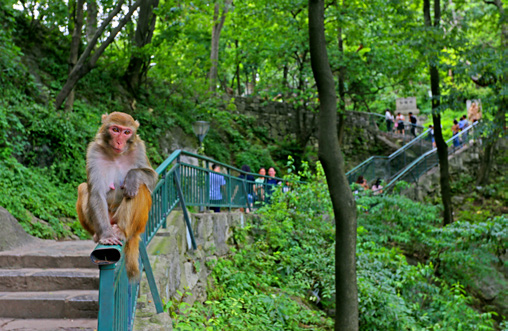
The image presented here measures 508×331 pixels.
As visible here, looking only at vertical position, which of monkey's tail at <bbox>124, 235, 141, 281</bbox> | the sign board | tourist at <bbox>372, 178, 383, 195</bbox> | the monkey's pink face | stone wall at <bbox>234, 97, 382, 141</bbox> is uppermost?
the sign board

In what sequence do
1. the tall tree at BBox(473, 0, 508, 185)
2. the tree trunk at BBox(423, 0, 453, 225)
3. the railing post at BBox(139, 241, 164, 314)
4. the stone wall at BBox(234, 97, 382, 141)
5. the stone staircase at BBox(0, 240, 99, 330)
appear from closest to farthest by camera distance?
the stone staircase at BBox(0, 240, 99, 330), the railing post at BBox(139, 241, 164, 314), the tall tree at BBox(473, 0, 508, 185), the tree trunk at BBox(423, 0, 453, 225), the stone wall at BBox(234, 97, 382, 141)

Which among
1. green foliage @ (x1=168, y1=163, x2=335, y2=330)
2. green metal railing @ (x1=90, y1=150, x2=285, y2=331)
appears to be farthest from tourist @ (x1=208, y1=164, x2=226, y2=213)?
green foliage @ (x1=168, y1=163, x2=335, y2=330)

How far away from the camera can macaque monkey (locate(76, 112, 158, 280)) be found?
340 cm

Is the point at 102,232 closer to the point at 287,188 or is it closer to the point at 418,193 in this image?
the point at 287,188

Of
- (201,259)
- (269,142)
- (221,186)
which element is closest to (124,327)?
(201,259)

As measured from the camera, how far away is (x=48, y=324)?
158 inches

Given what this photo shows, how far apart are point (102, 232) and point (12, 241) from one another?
3.51 metres

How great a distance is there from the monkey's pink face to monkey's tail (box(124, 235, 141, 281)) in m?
0.68

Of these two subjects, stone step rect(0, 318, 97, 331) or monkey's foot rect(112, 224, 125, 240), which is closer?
monkey's foot rect(112, 224, 125, 240)

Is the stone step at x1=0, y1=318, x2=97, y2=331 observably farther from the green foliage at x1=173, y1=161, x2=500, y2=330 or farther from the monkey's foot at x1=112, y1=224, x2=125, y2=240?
the green foliage at x1=173, y1=161, x2=500, y2=330

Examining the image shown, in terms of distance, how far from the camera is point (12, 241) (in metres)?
6.05

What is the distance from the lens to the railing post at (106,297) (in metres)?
2.29

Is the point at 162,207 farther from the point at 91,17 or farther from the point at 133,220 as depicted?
the point at 91,17

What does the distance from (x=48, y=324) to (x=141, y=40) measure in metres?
11.8
